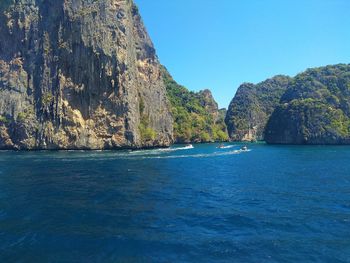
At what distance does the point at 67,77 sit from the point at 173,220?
104807 mm

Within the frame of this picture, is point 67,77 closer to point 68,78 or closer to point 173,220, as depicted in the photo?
point 68,78

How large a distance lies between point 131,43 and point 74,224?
384 ft

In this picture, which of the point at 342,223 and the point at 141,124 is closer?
the point at 342,223

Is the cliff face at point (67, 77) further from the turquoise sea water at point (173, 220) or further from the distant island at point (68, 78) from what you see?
the turquoise sea water at point (173, 220)

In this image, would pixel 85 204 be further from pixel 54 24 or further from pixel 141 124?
pixel 54 24

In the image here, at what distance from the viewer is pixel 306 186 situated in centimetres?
4391

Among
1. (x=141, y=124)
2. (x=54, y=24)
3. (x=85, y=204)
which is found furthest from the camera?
(x=141, y=124)

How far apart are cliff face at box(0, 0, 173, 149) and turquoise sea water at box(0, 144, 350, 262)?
72221 mm

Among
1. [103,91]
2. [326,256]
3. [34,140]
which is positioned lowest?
[326,256]

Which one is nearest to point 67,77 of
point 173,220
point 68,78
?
point 68,78

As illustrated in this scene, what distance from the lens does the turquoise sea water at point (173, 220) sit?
20438 millimetres

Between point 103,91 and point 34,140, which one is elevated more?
point 103,91

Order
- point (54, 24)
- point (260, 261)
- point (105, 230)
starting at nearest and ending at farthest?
point (260, 261) < point (105, 230) < point (54, 24)

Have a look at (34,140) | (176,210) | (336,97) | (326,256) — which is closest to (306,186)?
(176,210)
